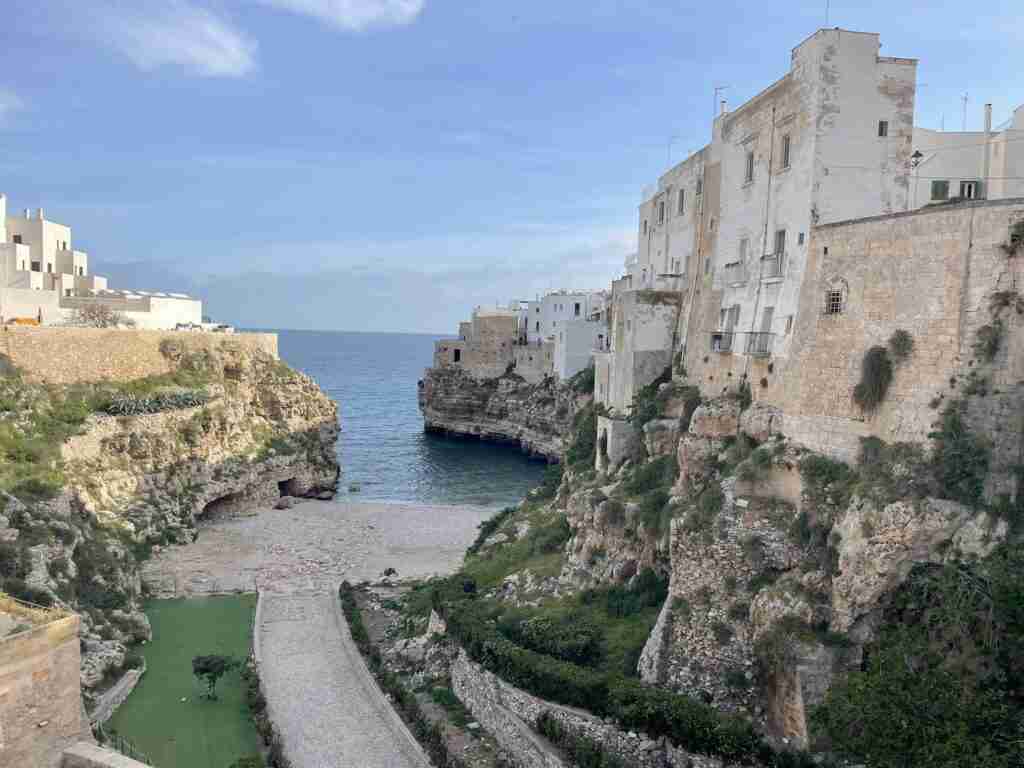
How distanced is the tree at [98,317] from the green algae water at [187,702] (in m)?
24.2

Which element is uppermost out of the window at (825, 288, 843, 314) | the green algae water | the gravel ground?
the window at (825, 288, 843, 314)

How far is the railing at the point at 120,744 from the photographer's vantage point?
15.9 metres

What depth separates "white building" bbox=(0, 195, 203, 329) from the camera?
44.6 m

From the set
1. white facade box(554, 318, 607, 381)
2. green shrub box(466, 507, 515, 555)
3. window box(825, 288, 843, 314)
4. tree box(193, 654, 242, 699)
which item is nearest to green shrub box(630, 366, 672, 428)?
window box(825, 288, 843, 314)

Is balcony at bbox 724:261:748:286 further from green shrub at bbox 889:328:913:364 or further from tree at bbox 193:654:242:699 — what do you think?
tree at bbox 193:654:242:699

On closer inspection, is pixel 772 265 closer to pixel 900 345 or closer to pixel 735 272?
pixel 735 272

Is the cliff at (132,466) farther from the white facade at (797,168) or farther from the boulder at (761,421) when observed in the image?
the white facade at (797,168)

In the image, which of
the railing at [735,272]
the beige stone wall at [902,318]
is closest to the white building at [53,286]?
the railing at [735,272]

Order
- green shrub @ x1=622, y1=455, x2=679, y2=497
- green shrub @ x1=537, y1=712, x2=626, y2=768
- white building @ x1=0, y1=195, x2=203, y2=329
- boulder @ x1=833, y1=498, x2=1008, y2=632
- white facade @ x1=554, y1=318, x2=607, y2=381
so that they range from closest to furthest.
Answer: boulder @ x1=833, y1=498, x2=1008, y2=632, green shrub @ x1=537, y1=712, x2=626, y2=768, green shrub @ x1=622, y1=455, x2=679, y2=497, white building @ x1=0, y1=195, x2=203, y2=329, white facade @ x1=554, y1=318, x2=607, y2=381

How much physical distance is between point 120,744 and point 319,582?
1356 cm

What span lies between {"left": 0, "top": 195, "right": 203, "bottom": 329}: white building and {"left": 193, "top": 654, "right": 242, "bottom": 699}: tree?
2810 cm

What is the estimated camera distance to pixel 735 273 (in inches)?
888

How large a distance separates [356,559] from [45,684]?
916 inches

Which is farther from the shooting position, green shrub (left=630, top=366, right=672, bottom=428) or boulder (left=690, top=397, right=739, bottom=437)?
green shrub (left=630, top=366, right=672, bottom=428)
